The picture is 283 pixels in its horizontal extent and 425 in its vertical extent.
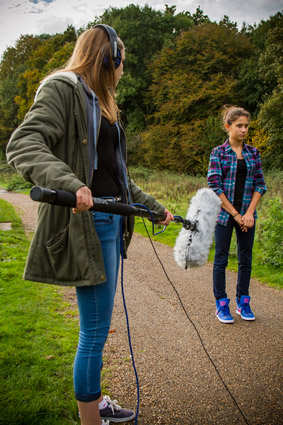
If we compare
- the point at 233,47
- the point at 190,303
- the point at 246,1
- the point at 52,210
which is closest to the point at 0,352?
the point at 52,210

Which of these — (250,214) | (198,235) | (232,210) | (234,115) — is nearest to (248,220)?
(250,214)

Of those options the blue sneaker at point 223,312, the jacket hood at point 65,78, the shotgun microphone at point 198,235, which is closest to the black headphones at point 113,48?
the jacket hood at point 65,78

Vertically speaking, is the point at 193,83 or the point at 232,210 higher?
the point at 193,83

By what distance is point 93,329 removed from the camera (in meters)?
1.98

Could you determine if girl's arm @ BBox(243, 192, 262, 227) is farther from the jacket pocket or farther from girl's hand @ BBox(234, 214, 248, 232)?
the jacket pocket

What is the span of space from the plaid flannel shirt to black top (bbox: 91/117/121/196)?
2.26 meters

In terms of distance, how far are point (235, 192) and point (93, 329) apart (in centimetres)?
282

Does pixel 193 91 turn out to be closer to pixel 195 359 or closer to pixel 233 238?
→ pixel 233 238

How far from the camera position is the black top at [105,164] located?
2.04m

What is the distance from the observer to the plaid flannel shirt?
4160mm

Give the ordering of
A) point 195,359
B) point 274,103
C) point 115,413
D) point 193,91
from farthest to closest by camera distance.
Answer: point 193,91 → point 274,103 → point 195,359 → point 115,413

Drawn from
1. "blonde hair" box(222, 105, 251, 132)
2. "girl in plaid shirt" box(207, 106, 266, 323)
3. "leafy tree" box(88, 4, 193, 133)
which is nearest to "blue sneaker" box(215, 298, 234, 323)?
"girl in plaid shirt" box(207, 106, 266, 323)

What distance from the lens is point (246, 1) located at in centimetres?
1176

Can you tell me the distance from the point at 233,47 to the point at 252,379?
1188 inches
